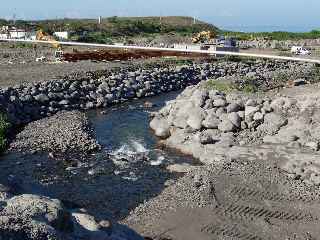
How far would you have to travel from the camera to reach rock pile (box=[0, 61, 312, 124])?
104 ft

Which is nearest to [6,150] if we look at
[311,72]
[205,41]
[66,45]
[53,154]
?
[53,154]

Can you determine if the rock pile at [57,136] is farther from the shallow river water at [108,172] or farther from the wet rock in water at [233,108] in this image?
the wet rock in water at [233,108]

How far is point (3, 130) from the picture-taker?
88.3ft

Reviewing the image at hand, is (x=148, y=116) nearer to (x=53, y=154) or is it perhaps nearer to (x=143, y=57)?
(x=53, y=154)

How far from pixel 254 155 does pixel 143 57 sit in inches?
1303

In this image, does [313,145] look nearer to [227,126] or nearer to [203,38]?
[227,126]

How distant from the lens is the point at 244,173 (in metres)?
20.8

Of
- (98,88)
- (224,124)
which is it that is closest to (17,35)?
(98,88)

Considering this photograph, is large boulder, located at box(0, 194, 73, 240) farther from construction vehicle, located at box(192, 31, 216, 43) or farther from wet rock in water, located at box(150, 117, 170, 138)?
construction vehicle, located at box(192, 31, 216, 43)

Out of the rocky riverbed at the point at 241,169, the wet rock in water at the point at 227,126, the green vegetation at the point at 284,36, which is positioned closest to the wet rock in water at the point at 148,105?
the rocky riverbed at the point at 241,169

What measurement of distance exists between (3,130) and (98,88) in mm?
11553

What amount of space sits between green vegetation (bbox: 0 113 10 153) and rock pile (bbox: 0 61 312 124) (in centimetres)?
77

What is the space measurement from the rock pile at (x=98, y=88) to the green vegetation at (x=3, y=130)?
A: 2.52ft

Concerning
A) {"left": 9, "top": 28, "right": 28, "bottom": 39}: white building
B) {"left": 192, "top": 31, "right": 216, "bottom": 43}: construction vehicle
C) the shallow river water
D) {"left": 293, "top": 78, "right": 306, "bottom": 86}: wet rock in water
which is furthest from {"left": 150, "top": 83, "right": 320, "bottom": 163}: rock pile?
{"left": 192, "top": 31, "right": 216, "bottom": 43}: construction vehicle
